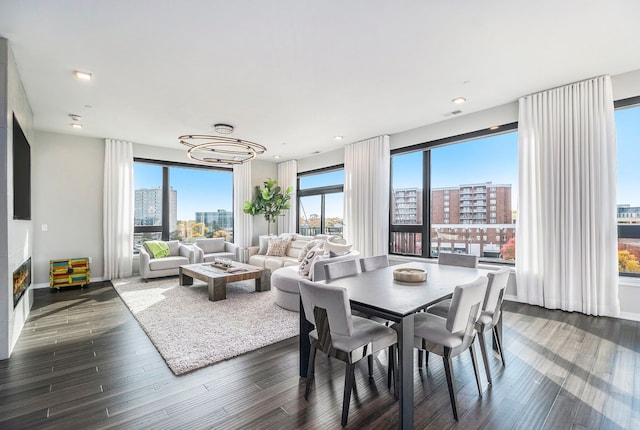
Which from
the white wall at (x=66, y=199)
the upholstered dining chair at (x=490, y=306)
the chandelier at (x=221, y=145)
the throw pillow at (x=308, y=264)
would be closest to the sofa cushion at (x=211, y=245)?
the white wall at (x=66, y=199)

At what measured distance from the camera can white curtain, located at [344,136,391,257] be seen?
600 centimetres

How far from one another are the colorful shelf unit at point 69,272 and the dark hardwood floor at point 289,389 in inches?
93.7

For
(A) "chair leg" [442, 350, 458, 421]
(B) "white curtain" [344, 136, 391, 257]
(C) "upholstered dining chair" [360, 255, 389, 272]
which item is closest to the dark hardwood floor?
(A) "chair leg" [442, 350, 458, 421]

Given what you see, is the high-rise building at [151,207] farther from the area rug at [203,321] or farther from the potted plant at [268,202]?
the area rug at [203,321]

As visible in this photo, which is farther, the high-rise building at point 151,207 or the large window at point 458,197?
the high-rise building at point 151,207

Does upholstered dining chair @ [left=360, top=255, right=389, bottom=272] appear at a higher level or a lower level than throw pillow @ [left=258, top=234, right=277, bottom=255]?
higher

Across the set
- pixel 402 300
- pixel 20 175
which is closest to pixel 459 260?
pixel 402 300

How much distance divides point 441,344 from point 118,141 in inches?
279

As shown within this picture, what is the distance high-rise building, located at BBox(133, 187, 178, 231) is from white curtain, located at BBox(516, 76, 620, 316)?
23.4 ft

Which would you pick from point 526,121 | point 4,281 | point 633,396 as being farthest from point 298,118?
point 633,396

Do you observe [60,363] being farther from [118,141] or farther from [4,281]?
[118,141]

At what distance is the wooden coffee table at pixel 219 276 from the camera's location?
4527mm

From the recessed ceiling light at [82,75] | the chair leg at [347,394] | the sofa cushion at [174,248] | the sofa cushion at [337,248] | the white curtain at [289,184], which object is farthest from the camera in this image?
the white curtain at [289,184]

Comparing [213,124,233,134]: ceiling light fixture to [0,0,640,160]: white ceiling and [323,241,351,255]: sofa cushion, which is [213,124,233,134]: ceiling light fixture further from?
[323,241,351,255]: sofa cushion
